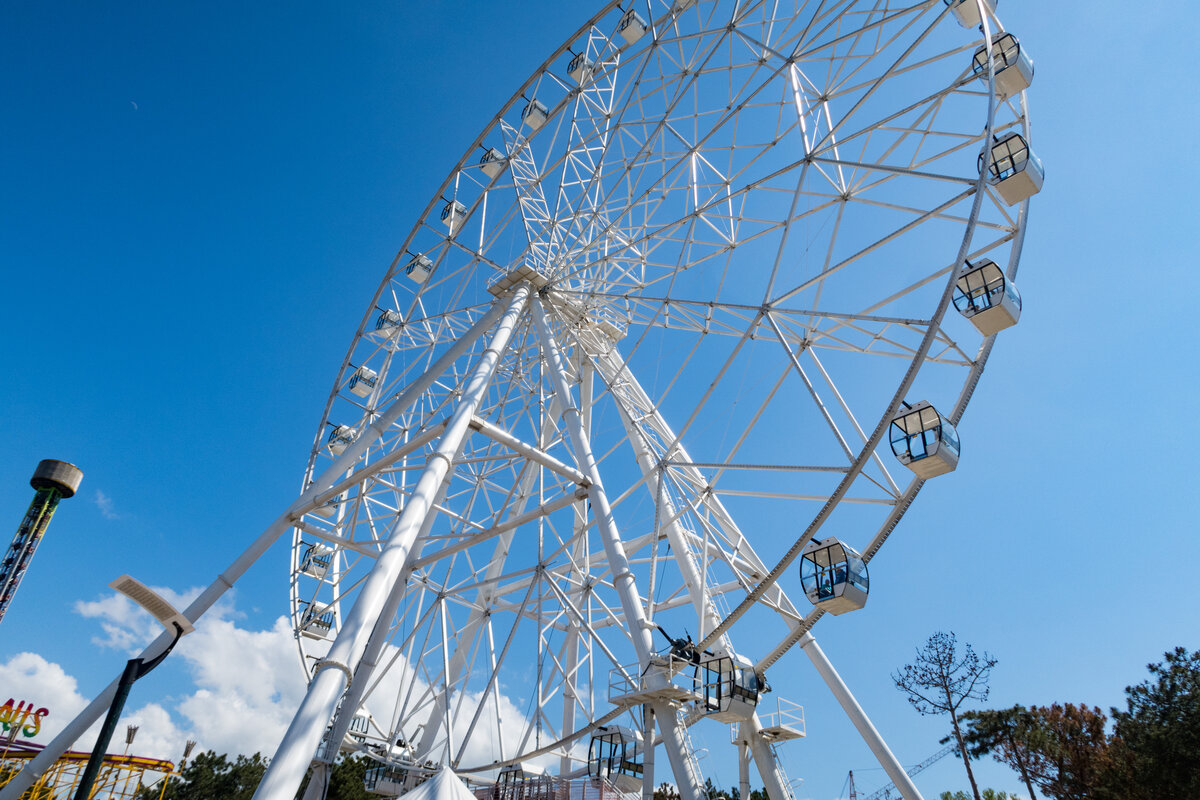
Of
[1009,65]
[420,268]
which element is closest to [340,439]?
[420,268]

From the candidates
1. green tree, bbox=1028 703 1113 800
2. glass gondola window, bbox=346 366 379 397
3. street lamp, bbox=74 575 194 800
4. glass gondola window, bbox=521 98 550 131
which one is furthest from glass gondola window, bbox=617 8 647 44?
green tree, bbox=1028 703 1113 800

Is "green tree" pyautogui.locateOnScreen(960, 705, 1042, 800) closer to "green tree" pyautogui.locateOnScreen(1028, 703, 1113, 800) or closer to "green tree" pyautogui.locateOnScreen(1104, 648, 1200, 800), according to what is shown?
"green tree" pyautogui.locateOnScreen(1028, 703, 1113, 800)

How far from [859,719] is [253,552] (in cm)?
1402

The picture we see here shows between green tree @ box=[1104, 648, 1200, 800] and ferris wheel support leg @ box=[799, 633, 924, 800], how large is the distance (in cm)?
1018

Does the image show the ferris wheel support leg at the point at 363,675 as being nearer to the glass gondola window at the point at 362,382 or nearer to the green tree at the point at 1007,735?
the glass gondola window at the point at 362,382

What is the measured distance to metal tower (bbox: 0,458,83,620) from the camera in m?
69.6

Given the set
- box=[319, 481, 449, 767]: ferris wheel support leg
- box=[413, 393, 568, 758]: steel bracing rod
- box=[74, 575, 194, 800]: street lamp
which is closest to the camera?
box=[74, 575, 194, 800]: street lamp

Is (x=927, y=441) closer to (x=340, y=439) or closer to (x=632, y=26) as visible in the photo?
(x=632, y=26)

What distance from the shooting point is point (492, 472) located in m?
24.4

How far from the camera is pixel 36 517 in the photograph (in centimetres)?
7069

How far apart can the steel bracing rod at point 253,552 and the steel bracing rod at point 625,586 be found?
348 centimetres

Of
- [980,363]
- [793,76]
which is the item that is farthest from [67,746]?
[793,76]

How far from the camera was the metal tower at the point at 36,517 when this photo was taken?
69.6 m

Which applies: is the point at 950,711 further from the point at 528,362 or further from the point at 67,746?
the point at 67,746
